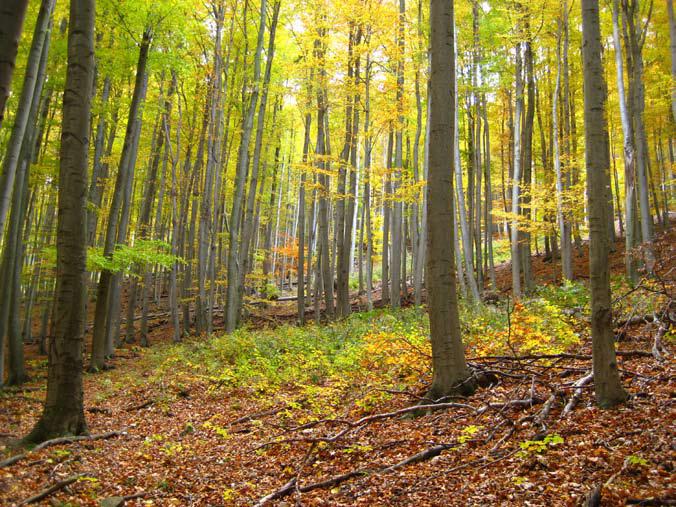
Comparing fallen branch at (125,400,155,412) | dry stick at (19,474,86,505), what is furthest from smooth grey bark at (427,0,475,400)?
fallen branch at (125,400,155,412)

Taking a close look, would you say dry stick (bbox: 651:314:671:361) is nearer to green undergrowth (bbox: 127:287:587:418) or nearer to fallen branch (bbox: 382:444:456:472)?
green undergrowth (bbox: 127:287:587:418)

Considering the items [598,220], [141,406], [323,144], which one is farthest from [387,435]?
[323,144]

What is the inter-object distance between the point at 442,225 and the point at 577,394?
2225 millimetres

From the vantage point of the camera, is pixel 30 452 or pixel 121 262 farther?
pixel 121 262

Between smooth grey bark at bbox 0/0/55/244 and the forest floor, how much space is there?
367 cm

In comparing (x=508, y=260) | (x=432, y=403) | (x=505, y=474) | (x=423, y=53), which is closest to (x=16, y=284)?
(x=432, y=403)

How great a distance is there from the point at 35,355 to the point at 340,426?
54.3 ft

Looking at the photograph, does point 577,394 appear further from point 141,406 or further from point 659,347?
point 141,406

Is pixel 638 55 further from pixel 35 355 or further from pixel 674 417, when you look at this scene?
pixel 35 355

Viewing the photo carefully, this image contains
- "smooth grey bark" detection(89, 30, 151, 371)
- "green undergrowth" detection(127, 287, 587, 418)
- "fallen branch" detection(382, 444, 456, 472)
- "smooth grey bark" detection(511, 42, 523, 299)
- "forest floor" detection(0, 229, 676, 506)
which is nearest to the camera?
"forest floor" detection(0, 229, 676, 506)

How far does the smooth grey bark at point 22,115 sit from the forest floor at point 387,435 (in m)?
3.67

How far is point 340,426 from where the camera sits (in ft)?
17.9

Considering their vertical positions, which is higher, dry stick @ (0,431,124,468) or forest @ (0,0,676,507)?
forest @ (0,0,676,507)

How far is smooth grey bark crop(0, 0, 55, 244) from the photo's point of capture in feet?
24.1
